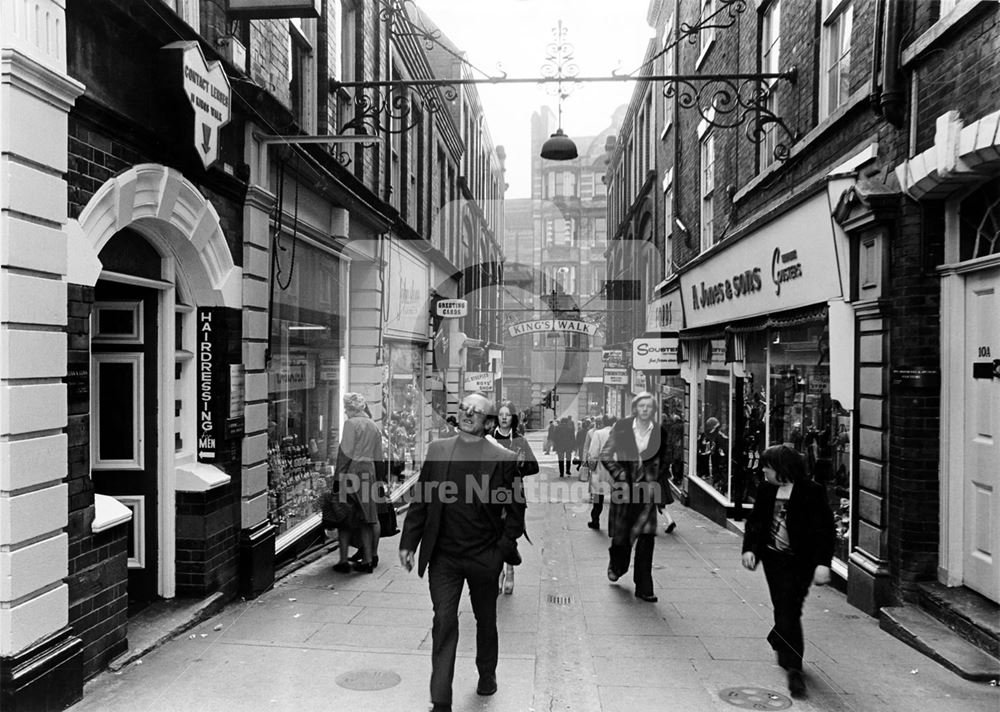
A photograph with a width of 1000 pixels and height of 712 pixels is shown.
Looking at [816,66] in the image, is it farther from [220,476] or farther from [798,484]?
[220,476]

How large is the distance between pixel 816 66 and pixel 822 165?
138 cm

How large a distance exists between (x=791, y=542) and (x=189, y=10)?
236 inches

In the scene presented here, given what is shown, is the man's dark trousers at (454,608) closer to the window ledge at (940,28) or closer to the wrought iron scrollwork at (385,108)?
the wrought iron scrollwork at (385,108)

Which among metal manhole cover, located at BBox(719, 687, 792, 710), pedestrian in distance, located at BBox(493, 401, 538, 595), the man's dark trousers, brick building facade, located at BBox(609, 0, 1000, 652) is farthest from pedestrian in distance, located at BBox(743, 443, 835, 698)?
pedestrian in distance, located at BBox(493, 401, 538, 595)

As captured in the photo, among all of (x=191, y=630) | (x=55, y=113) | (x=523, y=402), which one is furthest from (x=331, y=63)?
(x=523, y=402)

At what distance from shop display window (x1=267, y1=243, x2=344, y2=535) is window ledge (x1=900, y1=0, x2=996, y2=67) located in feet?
18.9

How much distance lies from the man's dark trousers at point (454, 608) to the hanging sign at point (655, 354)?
976 centimetres

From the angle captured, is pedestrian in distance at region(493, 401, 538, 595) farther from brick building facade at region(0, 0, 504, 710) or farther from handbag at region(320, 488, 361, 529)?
brick building facade at region(0, 0, 504, 710)

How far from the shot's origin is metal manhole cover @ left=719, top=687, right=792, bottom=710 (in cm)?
494

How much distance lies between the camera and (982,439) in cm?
622

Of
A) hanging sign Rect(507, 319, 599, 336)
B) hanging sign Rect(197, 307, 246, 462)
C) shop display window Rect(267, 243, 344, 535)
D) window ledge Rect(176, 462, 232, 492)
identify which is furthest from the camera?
hanging sign Rect(507, 319, 599, 336)

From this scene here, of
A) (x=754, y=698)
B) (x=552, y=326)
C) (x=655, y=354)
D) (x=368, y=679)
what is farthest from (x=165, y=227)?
(x=552, y=326)

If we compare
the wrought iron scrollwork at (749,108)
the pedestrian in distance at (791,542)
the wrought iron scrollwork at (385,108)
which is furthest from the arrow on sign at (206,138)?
the wrought iron scrollwork at (749,108)

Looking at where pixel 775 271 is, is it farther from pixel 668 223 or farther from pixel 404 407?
pixel 668 223
